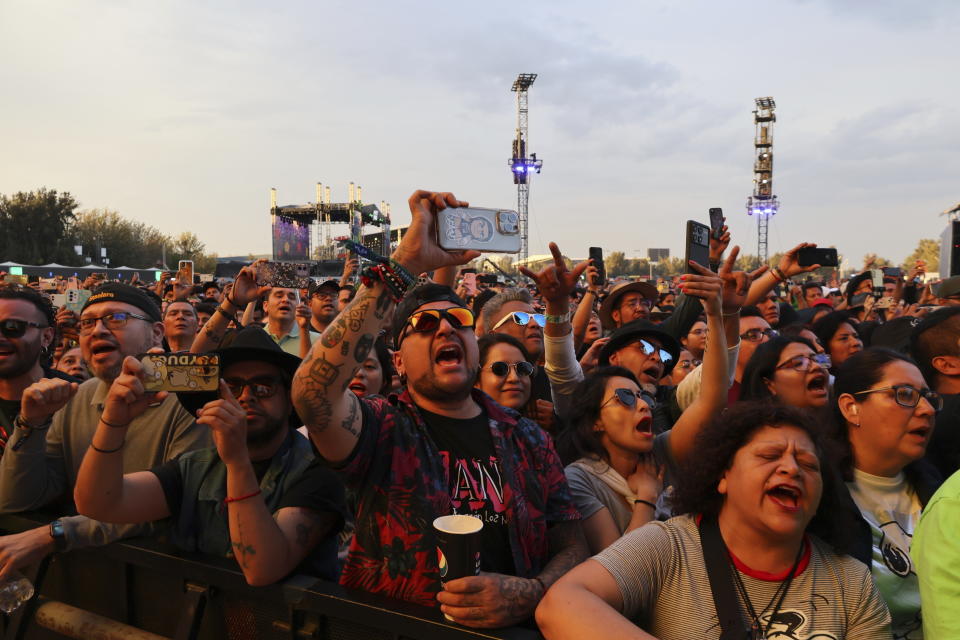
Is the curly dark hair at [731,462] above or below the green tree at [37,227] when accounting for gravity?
below

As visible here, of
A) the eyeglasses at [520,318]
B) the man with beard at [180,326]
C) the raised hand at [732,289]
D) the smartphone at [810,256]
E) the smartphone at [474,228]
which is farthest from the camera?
the man with beard at [180,326]

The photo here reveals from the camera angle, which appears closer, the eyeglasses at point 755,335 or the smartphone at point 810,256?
the smartphone at point 810,256

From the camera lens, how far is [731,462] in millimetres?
2105

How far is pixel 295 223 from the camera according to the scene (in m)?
59.2

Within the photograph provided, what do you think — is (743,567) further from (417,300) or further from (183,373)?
(183,373)

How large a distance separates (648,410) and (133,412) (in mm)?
1995

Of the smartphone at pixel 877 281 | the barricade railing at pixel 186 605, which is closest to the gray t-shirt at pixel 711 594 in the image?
the barricade railing at pixel 186 605

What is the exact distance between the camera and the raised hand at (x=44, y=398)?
2488 millimetres

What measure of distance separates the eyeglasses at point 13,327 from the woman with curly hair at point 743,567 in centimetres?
300

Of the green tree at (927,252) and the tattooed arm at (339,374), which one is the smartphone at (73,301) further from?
the green tree at (927,252)

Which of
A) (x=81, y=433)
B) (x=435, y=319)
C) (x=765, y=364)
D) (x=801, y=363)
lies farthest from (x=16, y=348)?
(x=801, y=363)

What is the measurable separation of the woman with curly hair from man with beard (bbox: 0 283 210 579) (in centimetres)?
181

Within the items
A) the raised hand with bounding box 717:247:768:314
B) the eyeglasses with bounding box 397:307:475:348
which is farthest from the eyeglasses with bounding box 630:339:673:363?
the eyeglasses with bounding box 397:307:475:348

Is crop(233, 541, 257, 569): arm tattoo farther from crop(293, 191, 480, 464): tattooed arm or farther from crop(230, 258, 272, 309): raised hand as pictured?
crop(230, 258, 272, 309): raised hand
